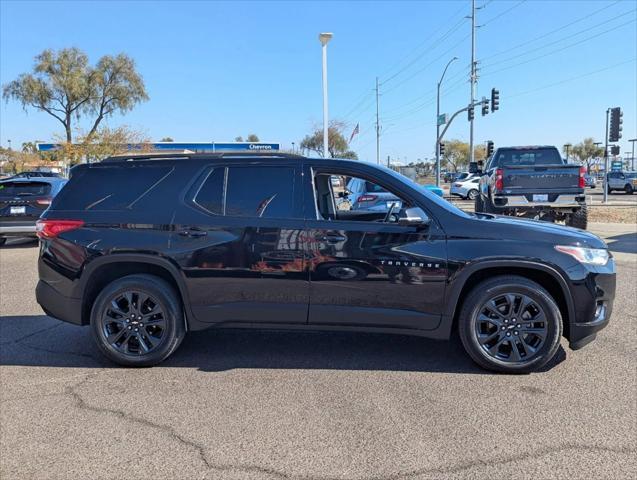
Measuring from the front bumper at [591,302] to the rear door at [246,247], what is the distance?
218 cm

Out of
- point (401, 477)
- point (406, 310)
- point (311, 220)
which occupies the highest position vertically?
point (311, 220)

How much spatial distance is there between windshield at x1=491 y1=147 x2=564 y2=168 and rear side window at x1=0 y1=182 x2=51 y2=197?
11.2 metres

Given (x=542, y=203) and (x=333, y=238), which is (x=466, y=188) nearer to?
(x=542, y=203)

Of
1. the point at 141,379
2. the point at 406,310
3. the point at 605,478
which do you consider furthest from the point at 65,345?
the point at 605,478

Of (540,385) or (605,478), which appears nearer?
(605,478)

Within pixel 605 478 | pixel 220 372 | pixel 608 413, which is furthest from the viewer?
pixel 220 372

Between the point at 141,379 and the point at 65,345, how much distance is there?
137cm

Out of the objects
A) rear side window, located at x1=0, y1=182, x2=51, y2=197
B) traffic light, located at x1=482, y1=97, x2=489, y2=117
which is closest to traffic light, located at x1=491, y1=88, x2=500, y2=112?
traffic light, located at x1=482, y1=97, x2=489, y2=117

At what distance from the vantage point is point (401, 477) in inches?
113

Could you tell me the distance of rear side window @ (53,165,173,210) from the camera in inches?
180

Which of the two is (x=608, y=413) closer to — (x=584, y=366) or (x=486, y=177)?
(x=584, y=366)

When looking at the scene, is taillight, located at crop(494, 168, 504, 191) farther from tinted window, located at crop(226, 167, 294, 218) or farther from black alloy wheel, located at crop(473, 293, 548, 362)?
tinted window, located at crop(226, 167, 294, 218)

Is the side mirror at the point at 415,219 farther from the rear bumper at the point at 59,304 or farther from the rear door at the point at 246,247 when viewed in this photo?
the rear bumper at the point at 59,304

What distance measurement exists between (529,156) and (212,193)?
11451mm
